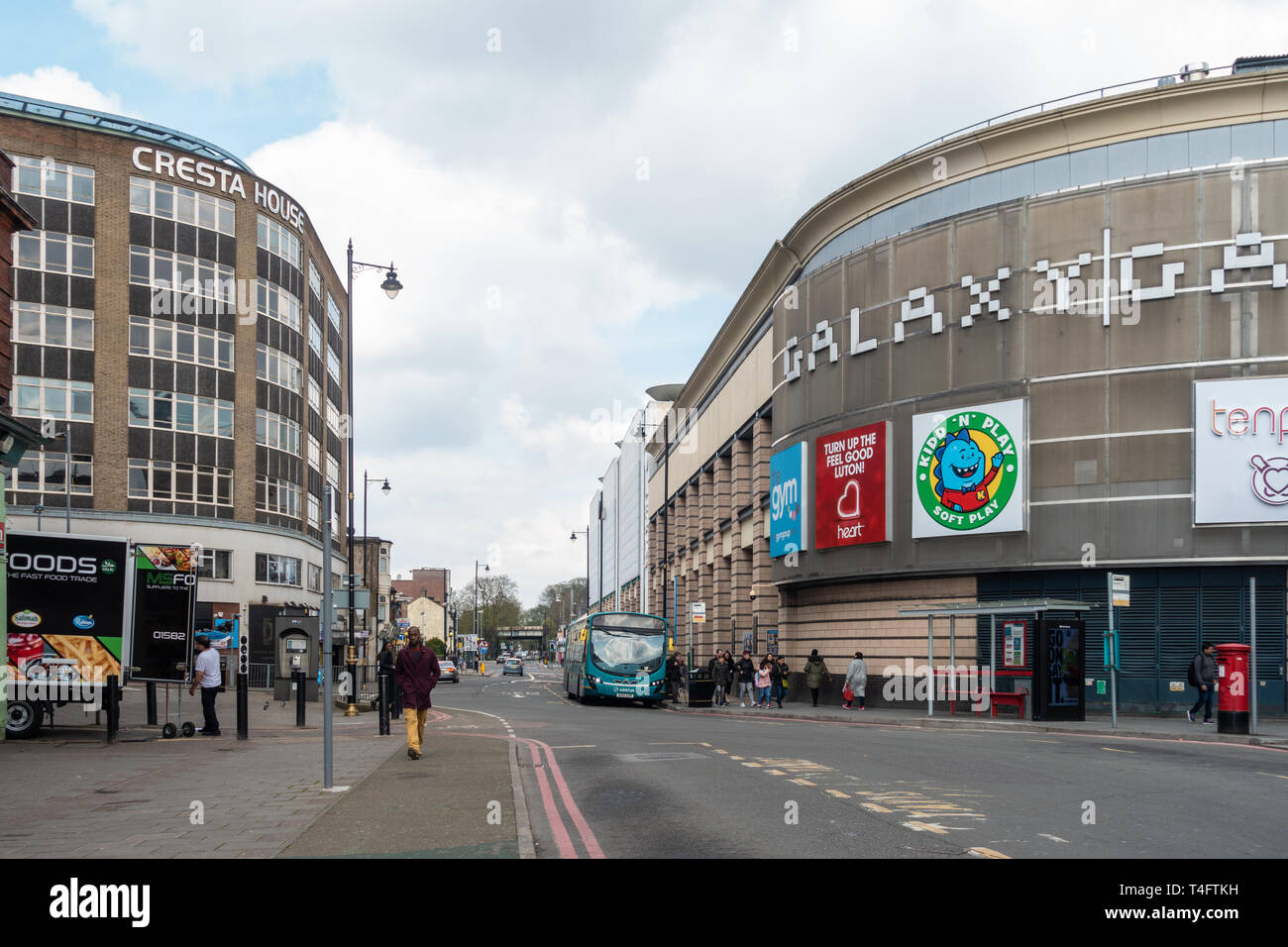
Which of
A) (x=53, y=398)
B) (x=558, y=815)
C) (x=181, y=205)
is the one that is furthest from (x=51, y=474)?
(x=558, y=815)

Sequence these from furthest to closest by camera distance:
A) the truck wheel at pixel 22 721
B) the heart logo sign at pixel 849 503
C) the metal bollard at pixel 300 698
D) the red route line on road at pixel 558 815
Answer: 1. the heart logo sign at pixel 849 503
2. the metal bollard at pixel 300 698
3. the truck wheel at pixel 22 721
4. the red route line on road at pixel 558 815

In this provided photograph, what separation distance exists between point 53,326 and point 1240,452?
141ft

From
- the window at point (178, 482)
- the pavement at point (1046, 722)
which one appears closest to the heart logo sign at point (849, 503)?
the pavement at point (1046, 722)

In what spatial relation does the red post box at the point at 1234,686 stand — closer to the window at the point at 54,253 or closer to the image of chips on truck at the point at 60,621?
the image of chips on truck at the point at 60,621

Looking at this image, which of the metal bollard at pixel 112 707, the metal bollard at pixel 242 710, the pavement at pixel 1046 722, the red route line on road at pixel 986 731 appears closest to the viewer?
the metal bollard at pixel 112 707

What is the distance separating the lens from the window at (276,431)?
5397cm

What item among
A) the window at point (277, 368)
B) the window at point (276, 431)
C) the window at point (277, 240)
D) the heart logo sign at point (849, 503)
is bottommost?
the heart logo sign at point (849, 503)

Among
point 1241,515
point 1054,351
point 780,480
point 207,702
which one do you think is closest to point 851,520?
point 780,480

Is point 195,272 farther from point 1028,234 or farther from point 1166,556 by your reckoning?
point 1166,556

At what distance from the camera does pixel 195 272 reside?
168 ft

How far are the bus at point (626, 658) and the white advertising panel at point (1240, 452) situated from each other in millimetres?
16567

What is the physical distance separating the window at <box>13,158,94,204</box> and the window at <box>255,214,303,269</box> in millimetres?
7472

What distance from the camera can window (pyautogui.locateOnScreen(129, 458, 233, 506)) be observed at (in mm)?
49250
